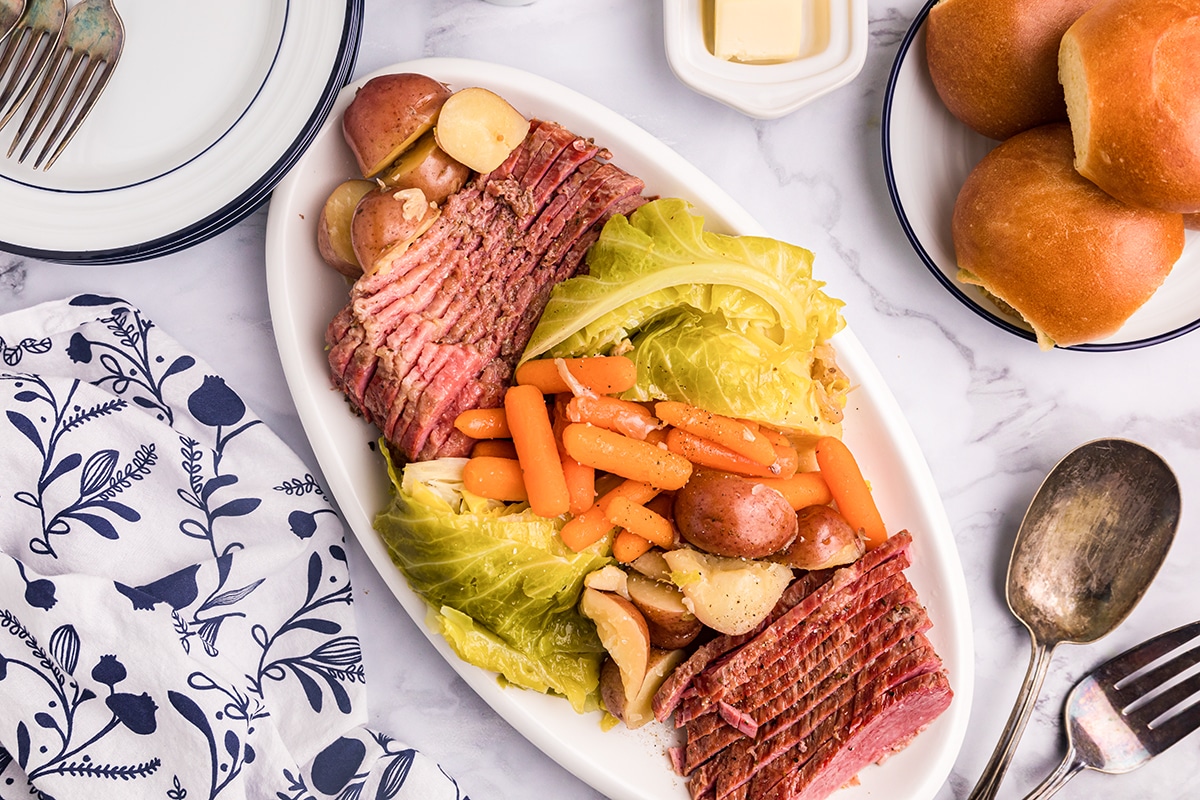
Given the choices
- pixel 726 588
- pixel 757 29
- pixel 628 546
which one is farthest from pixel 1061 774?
pixel 757 29

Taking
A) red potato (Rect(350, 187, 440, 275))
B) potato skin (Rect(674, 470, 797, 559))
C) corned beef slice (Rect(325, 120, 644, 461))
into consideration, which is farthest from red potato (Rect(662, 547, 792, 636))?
red potato (Rect(350, 187, 440, 275))

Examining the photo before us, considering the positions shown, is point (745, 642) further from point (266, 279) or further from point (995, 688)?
point (266, 279)


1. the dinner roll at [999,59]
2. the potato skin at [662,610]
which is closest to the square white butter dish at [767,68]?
the dinner roll at [999,59]

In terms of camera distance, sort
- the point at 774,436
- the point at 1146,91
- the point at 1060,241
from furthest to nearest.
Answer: the point at 774,436, the point at 1060,241, the point at 1146,91

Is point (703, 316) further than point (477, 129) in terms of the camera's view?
Yes

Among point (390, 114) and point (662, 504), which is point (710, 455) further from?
point (390, 114)

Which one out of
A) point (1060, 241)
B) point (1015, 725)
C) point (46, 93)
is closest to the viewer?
point (1060, 241)
